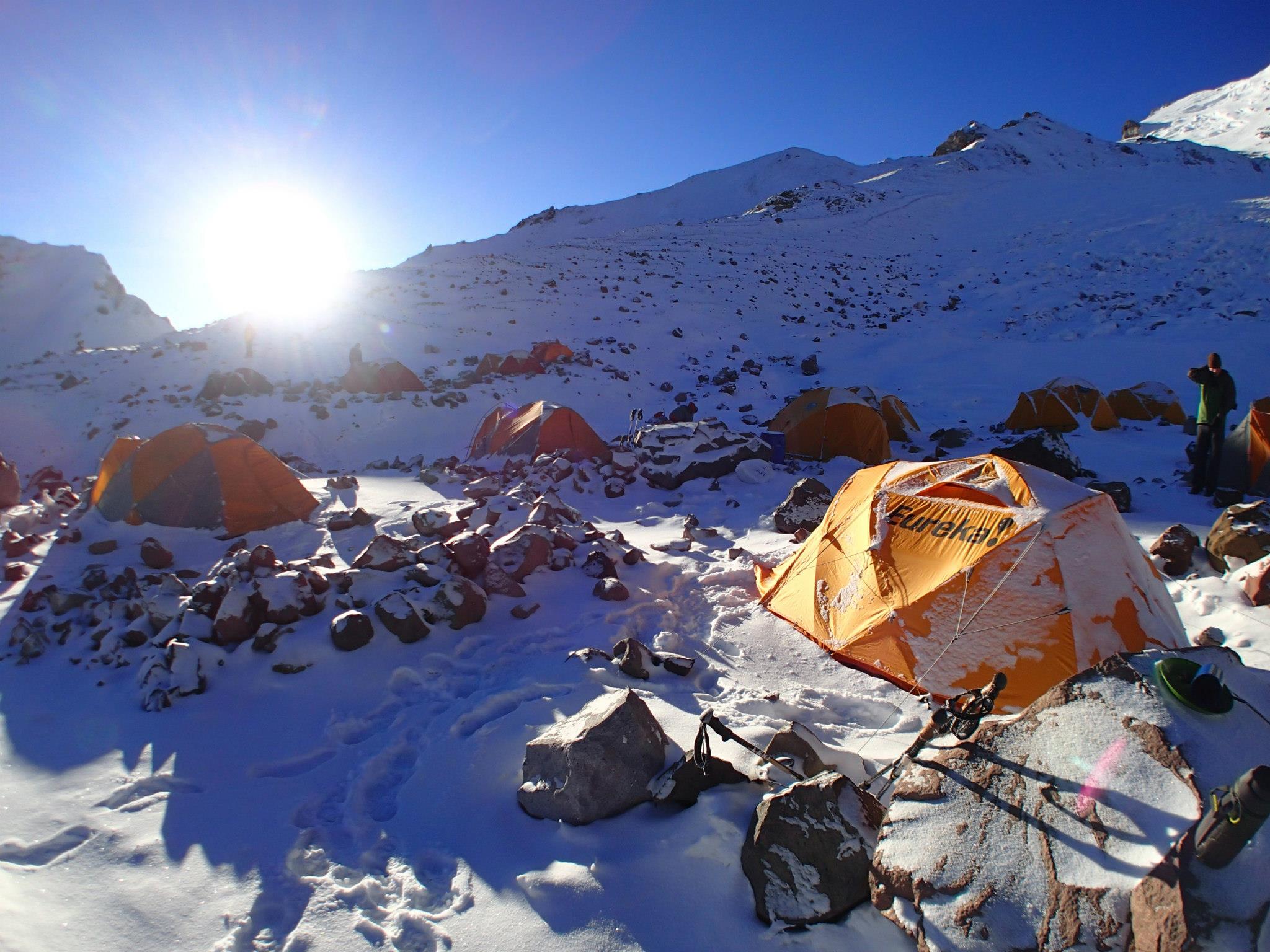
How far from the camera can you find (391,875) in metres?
3.28

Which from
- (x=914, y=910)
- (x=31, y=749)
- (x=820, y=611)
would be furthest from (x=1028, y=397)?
(x=31, y=749)

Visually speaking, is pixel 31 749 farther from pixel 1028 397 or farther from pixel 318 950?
pixel 1028 397

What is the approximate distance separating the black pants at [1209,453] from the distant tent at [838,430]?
5018mm

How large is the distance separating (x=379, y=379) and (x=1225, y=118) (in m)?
86.8

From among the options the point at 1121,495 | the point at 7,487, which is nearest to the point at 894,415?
the point at 1121,495

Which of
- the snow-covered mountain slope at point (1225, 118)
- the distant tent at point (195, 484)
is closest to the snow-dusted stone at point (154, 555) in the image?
the distant tent at point (195, 484)

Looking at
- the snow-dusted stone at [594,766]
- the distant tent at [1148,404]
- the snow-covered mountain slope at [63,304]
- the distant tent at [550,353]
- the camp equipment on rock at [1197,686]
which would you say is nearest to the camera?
the camp equipment on rock at [1197,686]

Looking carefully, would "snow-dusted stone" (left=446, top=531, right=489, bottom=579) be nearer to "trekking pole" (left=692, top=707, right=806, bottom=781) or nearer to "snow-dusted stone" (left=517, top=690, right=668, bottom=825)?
"snow-dusted stone" (left=517, top=690, right=668, bottom=825)

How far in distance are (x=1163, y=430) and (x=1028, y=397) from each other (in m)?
2.91

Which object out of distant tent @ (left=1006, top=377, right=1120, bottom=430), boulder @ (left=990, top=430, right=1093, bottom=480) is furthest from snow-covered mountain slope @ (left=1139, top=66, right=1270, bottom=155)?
boulder @ (left=990, top=430, right=1093, bottom=480)

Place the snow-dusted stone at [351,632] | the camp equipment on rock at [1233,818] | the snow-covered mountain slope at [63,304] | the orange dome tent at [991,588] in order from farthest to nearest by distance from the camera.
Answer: the snow-covered mountain slope at [63,304]
the snow-dusted stone at [351,632]
the orange dome tent at [991,588]
the camp equipment on rock at [1233,818]

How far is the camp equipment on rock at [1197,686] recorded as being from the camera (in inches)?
94.1

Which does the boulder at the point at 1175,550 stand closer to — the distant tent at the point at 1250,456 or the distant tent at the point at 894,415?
the distant tent at the point at 1250,456

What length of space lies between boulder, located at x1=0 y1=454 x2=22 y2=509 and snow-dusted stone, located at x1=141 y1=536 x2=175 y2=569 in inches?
125
